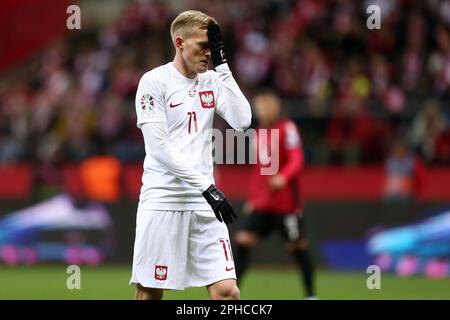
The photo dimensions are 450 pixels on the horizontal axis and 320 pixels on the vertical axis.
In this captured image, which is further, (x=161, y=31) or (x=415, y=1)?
(x=161, y=31)

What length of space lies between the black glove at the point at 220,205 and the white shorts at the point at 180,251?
0.93ft

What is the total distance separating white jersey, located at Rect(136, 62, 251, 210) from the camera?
23.5 ft

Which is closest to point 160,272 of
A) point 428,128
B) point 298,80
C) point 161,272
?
point 161,272

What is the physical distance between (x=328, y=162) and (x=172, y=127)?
10.1m

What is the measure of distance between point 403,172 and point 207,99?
31.5ft

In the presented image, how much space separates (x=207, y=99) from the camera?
24.2 feet

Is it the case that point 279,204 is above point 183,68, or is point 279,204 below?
below

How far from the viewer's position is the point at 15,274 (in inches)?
615
